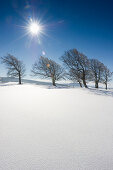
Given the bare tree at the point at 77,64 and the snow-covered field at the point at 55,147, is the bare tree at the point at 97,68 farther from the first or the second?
the snow-covered field at the point at 55,147

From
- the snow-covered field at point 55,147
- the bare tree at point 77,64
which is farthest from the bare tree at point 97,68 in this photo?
the snow-covered field at point 55,147

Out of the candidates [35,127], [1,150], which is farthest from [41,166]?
[35,127]

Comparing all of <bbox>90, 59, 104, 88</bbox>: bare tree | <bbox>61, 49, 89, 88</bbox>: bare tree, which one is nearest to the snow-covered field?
<bbox>61, 49, 89, 88</bbox>: bare tree

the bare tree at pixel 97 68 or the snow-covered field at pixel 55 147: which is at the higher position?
the bare tree at pixel 97 68

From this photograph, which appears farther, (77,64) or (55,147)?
(77,64)

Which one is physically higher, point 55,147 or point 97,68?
point 97,68

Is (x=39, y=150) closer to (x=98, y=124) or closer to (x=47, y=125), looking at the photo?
(x=47, y=125)

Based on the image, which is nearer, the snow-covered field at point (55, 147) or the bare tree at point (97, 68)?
the snow-covered field at point (55, 147)

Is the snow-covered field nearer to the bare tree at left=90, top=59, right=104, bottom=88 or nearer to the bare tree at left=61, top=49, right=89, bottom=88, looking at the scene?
the bare tree at left=61, top=49, right=89, bottom=88

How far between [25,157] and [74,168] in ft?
2.22

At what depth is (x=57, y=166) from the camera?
94 centimetres

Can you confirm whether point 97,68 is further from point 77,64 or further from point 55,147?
point 55,147

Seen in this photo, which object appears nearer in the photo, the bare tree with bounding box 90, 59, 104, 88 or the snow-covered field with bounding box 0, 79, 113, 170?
the snow-covered field with bounding box 0, 79, 113, 170

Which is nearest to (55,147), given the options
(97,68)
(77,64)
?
(77,64)
